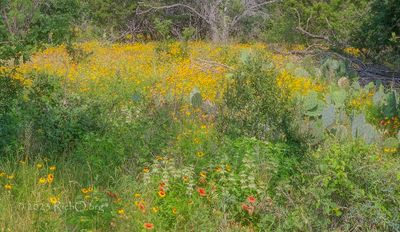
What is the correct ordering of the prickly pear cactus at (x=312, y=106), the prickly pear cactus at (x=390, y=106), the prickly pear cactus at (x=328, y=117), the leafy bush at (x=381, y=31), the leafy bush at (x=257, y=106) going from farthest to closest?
the leafy bush at (x=381, y=31) < the prickly pear cactus at (x=390, y=106) < the prickly pear cactus at (x=312, y=106) < the prickly pear cactus at (x=328, y=117) < the leafy bush at (x=257, y=106)

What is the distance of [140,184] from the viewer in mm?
3896

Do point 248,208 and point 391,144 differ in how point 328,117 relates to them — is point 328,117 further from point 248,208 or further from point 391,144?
point 248,208

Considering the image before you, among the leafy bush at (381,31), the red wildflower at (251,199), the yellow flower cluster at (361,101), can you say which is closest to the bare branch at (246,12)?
the leafy bush at (381,31)

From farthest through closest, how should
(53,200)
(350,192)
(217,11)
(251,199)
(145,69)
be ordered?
1. (217,11)
2. (145,69)
3. (350,192)
4. (251,199)
5. (53,200)

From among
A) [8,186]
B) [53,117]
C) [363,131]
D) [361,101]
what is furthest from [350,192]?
[361,101]

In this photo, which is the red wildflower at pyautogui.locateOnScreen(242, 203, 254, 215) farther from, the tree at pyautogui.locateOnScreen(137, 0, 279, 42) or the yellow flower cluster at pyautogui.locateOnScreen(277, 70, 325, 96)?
the tree at pyautogui.locateOnScreen(137, 0, 279, 42)

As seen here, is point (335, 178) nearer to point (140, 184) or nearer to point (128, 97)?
point (140, 184)

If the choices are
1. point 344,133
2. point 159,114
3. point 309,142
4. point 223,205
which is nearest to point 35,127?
point 159,114

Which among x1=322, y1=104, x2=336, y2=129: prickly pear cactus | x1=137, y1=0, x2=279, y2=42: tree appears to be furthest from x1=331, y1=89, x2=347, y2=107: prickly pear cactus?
x1=137, y1=0, x2=279, y2=42: tree

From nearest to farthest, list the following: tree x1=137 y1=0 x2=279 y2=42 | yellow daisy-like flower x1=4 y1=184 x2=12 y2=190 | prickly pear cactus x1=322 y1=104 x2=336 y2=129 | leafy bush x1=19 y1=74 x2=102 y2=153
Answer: yellow daisy-like flower x1=4 y1=184 x2=12 y2=190 → leafy bush x1=19 y1=74 x2=102 y2=153 → prickly pear cactus x1=322 y1=104 x2=336 y2=129 → tree x1=137 y1=0 x2=279 y2=42

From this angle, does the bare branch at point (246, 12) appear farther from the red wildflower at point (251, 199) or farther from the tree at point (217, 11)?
the red wildflower at point (251, 199)

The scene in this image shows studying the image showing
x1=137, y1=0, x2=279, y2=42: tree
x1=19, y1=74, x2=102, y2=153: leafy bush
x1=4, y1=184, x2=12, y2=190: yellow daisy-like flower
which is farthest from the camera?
x1=137, y1=0, x2=279, y2=42: tree

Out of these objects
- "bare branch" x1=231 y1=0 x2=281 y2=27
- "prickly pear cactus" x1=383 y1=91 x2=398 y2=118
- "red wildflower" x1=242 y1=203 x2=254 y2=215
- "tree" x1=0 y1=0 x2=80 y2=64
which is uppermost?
"tree" x1=0 y1=0 x2=80 y2=64

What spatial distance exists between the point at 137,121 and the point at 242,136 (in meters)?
1.27
